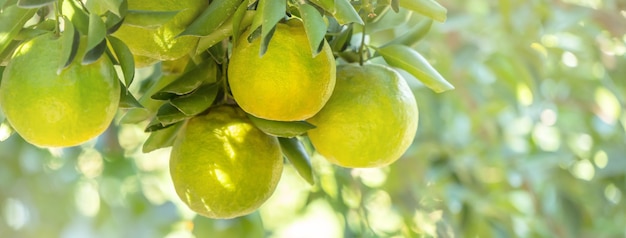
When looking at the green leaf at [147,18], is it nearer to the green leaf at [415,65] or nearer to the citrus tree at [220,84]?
the citrus tree at [220,84]

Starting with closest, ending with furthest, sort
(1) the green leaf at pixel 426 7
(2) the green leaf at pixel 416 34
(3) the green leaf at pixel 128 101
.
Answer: (3) the green leaf at pixel 128 101
(1) the green leaf at pixel 426 7
(2) the green leaf at pixel 416 34

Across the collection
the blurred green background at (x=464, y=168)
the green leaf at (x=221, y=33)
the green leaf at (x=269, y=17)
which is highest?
the green leaf at (x=269, y=17)

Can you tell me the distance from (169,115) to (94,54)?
0.54ft

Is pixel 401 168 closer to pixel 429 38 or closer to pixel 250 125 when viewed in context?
pixel 429 38

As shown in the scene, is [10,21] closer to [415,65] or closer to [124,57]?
[124,57]

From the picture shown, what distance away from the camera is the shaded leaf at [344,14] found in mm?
680

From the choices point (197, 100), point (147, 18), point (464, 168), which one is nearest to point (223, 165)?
point (197, 100)

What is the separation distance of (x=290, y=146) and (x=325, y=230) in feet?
4.36

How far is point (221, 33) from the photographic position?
0.75 meters

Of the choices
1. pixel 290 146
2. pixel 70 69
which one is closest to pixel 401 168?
pixel 290 146

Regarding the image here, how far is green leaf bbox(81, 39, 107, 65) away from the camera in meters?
0.59

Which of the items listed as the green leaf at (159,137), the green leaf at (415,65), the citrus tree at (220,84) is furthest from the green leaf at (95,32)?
the green leaf at (415,65)

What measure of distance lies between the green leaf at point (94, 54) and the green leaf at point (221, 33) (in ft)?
0.46

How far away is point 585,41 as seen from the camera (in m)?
2.05
